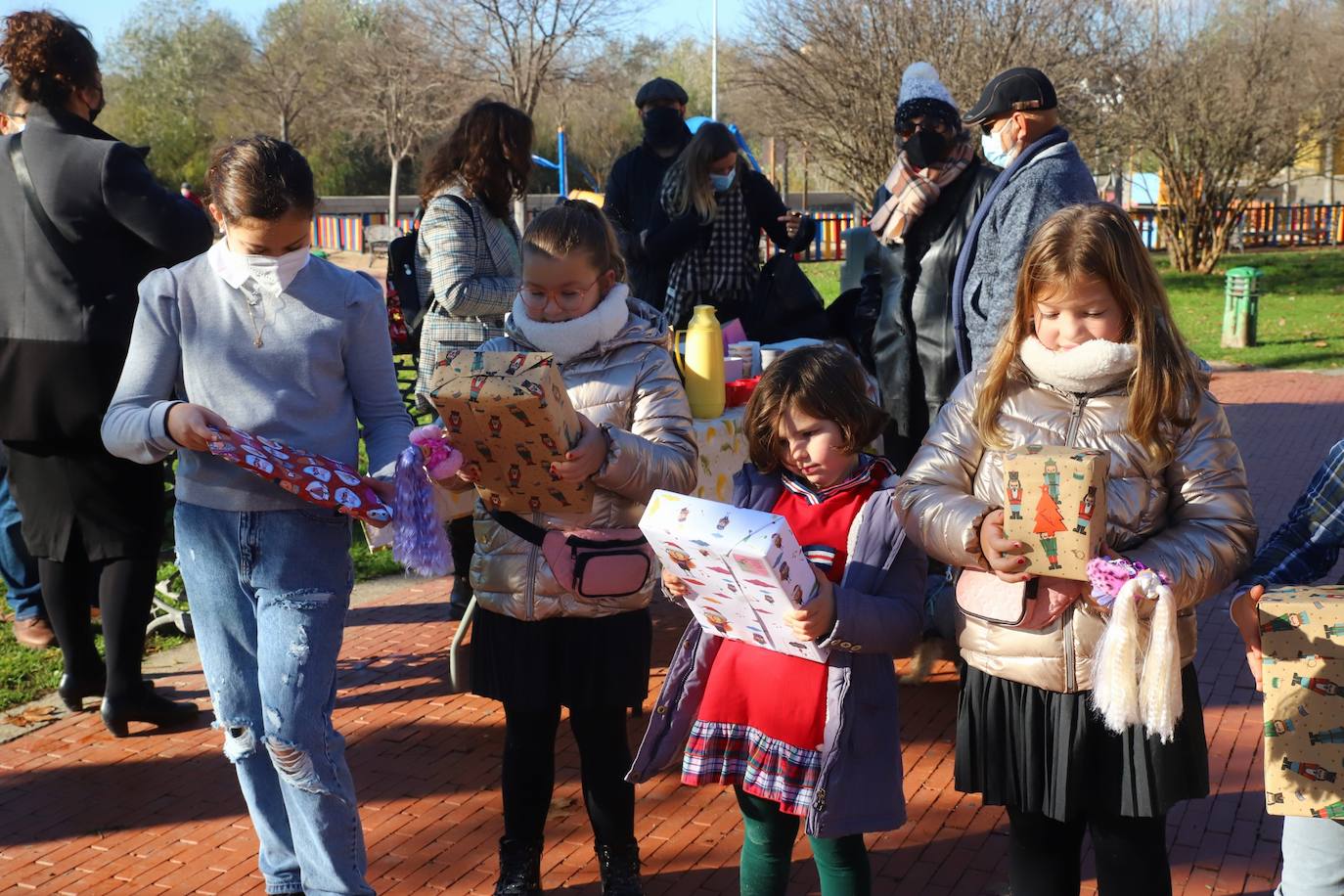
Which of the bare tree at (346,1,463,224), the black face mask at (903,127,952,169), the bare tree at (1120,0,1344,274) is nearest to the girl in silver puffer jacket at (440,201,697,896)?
the black face mask at (903,127,952,169)

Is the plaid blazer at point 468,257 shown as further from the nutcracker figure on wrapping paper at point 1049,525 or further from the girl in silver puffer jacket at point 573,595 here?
the nutcracker figure on wrapping paper at point 1049,525

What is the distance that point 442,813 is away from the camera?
397 centimetres

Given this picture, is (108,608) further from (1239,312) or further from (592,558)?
(1239,312)

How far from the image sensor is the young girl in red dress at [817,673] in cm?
266

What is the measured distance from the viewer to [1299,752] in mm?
2172

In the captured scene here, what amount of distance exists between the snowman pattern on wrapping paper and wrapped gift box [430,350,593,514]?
0.24 metres

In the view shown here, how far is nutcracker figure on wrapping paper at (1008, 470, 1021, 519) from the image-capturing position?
2.26 m

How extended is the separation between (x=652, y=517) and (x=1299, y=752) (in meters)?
1.22

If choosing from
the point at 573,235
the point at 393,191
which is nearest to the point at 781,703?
the point at 573,235


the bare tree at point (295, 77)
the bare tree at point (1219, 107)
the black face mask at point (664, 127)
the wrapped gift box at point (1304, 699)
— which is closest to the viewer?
the wrapped gift box at point (1304, 699)

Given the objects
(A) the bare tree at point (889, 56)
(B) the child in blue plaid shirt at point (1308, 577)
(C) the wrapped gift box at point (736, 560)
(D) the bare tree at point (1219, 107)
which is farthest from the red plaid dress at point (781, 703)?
(D) the bare tree at point (1219, 107)

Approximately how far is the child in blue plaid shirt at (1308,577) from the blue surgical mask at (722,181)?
3.52m

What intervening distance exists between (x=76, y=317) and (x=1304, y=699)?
3824 mm

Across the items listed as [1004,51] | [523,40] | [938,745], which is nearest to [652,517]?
[938,745]
